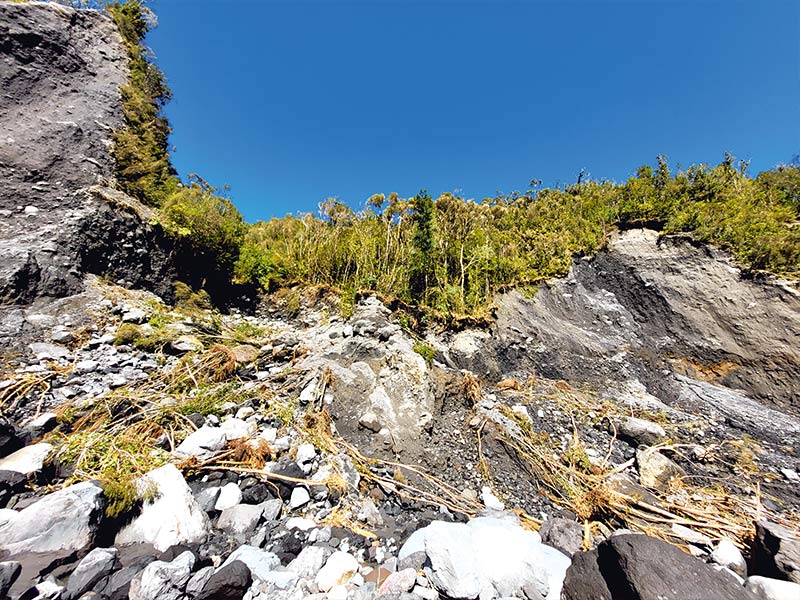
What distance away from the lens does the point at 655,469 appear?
13.0ft

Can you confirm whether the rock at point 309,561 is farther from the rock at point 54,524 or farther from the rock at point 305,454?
the rock at point 54,524

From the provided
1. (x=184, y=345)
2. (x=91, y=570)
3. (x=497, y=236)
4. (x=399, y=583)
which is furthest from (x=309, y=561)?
(x=497, y=236)

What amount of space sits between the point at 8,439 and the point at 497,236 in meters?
8.90

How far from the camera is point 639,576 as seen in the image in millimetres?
2018

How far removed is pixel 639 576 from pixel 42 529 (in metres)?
4.40

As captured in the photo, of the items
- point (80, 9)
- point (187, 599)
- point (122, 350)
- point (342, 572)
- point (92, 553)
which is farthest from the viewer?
point (80, 9)

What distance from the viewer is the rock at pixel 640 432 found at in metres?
4.50

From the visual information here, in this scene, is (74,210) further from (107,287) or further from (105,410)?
(105,410)

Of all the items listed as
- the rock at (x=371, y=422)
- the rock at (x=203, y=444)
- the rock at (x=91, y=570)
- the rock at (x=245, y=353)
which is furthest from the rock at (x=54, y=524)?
the rock at (x=371, y=422)

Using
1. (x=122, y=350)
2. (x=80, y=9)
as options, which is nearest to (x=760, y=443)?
(x=122, y=350)

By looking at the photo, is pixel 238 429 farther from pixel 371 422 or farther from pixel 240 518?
pixel 371 422

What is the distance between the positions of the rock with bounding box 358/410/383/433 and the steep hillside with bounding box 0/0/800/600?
0.15ft

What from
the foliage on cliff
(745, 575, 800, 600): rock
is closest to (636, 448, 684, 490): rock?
(745, 575, 800, 600): rock

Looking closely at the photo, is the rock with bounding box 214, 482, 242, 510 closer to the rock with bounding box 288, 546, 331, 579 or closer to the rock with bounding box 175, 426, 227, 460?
the rock with bounding box 175, 426, 227, 460
